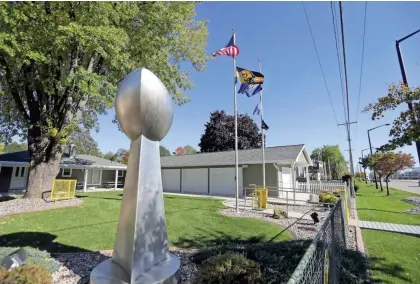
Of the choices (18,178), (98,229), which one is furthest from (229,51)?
(18,178)

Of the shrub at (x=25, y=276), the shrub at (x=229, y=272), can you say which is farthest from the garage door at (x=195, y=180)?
the shrub at (x=25, y=276)

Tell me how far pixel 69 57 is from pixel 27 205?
7.67 meters

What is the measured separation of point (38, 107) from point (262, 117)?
13531 millimetres

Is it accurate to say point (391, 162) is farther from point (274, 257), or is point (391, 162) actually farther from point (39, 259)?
point (39, 259)

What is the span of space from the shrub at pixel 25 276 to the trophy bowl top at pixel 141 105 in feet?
8.23

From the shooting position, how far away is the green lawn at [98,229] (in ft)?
22.0

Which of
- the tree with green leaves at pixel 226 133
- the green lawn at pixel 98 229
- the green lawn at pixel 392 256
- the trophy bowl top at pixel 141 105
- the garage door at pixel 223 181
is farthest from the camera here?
the tree with green leaves at pixel 226 133

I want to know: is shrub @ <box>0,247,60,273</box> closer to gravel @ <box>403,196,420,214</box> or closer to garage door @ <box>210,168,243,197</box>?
gravel @ <box>403,196,420,214</box>

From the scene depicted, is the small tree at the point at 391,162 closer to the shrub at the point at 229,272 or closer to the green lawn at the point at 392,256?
the green lawn at the point at 392,256

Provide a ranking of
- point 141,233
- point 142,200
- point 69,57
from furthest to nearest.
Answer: point 69,57, point 142,200, point 141,233

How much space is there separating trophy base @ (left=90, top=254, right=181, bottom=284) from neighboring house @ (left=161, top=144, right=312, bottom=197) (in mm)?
14351

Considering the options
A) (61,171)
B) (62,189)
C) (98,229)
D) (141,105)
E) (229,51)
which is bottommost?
(98,229)

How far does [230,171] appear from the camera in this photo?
20.8 meters

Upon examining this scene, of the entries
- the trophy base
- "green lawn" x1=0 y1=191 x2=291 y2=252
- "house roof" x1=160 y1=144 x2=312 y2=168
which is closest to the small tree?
"house roof" x1=160 y1=144 x2=312 y2=168
